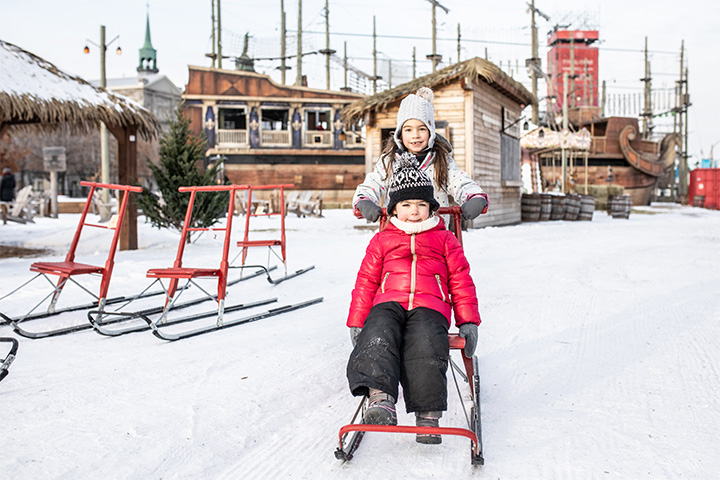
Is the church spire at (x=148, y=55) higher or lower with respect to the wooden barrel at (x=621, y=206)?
higher

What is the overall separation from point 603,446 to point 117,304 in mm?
4823

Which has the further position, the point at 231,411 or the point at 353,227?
the point at 353,227

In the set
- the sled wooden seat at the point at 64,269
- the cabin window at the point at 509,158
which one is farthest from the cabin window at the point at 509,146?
the sled wooden seat at the point at 64,269

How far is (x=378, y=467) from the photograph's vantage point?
7.72 ft

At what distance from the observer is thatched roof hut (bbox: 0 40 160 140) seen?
920 cm

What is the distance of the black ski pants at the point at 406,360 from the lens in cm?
238

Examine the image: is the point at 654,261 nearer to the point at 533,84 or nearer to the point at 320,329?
the point at 320,329

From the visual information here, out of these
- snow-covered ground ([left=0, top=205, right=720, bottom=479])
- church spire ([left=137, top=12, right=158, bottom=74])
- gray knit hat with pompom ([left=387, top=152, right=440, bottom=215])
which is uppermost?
church spire ([left=137, top=12, right=158, bottom=74])

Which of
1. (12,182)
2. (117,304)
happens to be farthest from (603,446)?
(12,182)

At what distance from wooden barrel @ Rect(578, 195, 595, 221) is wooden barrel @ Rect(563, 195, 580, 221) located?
0.12 meters

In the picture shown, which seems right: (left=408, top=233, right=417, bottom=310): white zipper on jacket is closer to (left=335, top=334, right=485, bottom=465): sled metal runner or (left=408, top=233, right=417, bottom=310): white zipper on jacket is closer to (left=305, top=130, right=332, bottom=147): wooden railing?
(left=335, top=334, right=485, bottom=465): sled metal runner

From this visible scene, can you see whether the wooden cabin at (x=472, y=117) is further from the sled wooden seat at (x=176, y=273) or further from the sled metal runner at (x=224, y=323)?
the sled wooden seat at (x=176, y=273)

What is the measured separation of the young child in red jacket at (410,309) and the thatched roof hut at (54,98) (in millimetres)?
8532

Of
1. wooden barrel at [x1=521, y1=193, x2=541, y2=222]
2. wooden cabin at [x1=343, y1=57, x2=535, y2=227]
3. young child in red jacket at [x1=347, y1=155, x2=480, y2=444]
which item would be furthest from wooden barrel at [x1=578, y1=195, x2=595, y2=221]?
young child in red jacket at [x1=347, y1=155, x2=480, y2=444]
